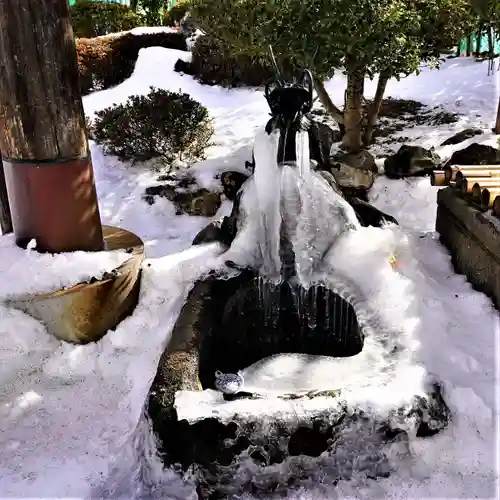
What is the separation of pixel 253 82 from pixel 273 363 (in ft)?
24.7

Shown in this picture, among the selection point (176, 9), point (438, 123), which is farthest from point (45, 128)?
point (176, 9)

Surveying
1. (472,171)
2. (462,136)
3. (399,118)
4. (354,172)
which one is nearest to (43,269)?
(472,171)

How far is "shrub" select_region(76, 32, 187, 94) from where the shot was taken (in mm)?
9953

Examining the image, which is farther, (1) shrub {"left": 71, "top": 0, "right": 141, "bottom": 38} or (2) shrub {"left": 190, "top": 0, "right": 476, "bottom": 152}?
(1) shrub {"left": 71, "top": 0, "right": 141, "bottom": 38}

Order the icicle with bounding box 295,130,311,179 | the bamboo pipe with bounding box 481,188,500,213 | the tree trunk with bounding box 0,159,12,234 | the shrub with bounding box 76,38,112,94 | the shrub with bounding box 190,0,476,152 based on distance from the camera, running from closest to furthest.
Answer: the icicle with bounding box 295,130,311,179 < the bamboo pipe with bounding box 481,188,500,213 < the tree trunk with bounding box 0,159,12,234 < the shrub with bounding box 190,0,476,152 < the shrub with bounding box 76,38,112,94

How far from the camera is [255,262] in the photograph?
3434 mm

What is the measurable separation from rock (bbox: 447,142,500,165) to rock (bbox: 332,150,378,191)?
787 millimetres

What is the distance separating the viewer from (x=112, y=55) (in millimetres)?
10484

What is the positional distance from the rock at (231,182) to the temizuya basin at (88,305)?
7.59ft

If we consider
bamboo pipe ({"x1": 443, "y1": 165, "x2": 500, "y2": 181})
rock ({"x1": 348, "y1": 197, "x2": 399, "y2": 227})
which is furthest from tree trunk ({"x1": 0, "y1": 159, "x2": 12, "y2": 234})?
bamboo pipe ({"x1": 443, "y1": 165, "x2": 500, "y2": 181})

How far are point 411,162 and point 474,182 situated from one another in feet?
7.28

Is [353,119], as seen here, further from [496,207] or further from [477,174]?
[496,207]

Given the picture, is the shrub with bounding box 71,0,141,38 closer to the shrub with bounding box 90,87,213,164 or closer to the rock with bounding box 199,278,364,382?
the shrub with bounding box 90,87,213,164

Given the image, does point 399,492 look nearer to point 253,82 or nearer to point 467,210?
point 467,210
